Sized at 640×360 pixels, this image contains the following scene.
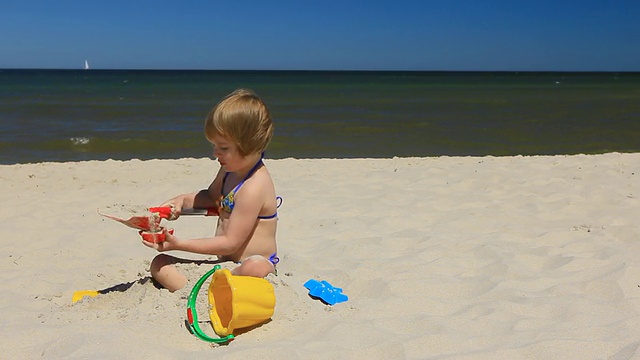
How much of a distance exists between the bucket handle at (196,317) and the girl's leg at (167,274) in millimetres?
165

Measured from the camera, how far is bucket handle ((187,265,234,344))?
242cm

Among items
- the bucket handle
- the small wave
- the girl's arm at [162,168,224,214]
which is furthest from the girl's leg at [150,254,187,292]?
the small wave

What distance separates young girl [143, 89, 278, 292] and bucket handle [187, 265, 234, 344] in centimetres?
14

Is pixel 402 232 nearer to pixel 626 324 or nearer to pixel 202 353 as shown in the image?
pixel 626 324

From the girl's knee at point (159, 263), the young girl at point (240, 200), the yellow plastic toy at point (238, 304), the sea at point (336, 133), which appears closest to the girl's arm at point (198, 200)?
the young girl at point (240, 200)

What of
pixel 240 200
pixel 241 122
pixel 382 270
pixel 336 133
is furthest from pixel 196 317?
pixel 336 133

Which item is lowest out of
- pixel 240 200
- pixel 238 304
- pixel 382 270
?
pixel 382 270

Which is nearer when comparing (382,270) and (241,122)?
(241,122)

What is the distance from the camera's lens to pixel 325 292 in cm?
294

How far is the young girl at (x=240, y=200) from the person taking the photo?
8.59ft

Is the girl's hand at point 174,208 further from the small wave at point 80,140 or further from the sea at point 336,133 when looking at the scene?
the small wave at point 80,140

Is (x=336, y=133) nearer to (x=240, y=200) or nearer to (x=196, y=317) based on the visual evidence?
(x=240, y=200)

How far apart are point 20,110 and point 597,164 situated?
17.4 meters

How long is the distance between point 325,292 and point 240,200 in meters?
0.64
